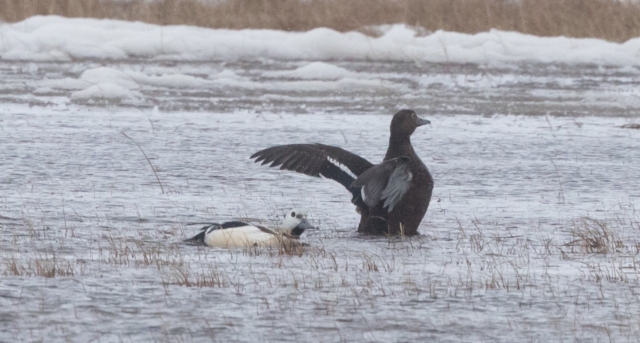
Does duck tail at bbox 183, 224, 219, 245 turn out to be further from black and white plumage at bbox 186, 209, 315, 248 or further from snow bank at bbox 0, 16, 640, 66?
snow bank at bbox 0, 16, 640, 66

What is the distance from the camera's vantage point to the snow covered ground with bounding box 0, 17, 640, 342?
5336mm

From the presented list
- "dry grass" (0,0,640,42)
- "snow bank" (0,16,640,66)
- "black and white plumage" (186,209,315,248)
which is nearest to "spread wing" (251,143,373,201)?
"black and white plumage" (186,209,315,248)

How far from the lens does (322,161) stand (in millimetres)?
8203

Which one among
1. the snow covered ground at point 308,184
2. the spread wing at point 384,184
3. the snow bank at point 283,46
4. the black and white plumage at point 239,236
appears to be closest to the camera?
the snow covered ground at point 308,184

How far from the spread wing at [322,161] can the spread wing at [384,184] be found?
1.27 ft

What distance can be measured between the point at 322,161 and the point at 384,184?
624 mm

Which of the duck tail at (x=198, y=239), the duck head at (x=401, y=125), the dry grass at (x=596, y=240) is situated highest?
the duck head at (x=401, y=125)

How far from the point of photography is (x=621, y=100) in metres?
17.5

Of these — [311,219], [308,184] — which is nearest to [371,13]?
[308,184]

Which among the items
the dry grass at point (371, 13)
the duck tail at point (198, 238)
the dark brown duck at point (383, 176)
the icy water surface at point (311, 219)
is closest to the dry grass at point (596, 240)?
the icy water surface at point (311, 219)

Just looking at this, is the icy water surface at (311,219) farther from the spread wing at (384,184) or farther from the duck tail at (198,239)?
the spread wing at (384,184)

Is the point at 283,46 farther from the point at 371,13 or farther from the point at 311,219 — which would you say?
the point at 311,219

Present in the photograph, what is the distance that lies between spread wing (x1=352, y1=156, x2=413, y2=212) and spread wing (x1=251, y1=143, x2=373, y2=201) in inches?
15.3

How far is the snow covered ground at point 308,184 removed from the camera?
534cm
